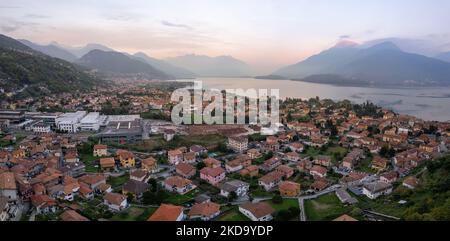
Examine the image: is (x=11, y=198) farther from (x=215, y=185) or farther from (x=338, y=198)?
(x=338, y=198)

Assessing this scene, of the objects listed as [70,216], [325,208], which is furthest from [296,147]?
[70,216]

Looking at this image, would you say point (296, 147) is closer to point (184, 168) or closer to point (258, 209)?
point (184, 168)

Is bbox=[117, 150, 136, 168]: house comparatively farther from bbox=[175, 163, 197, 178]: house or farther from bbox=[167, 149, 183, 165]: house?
bbox=[175, 163, 197, 178]: house

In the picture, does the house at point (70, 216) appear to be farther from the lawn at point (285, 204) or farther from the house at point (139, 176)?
the lawn at point (285, 204)

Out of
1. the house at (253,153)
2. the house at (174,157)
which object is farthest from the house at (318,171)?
the house at (174,157)

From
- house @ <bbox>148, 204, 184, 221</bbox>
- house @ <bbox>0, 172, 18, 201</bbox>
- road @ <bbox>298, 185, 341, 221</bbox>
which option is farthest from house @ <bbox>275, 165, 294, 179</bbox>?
house @ <bbox>0, 172, 18, 201</bbox>

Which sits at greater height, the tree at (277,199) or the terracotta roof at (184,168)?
the terracotta roof at (184,168)
